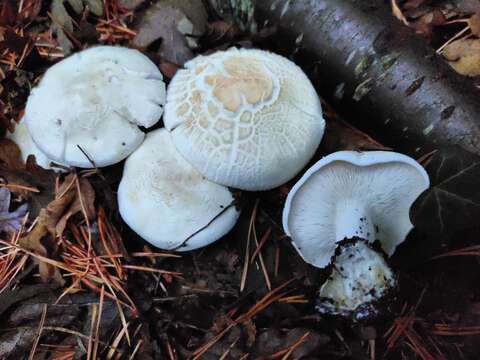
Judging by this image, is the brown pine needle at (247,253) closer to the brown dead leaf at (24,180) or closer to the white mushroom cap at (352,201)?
the white mushroom cap at (352,201)

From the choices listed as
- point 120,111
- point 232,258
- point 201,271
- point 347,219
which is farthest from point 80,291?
point 347,219

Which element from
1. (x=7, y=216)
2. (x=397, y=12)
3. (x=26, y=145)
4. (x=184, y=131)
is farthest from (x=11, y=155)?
(x=397, y=12)

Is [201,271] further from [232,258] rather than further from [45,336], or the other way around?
[45,336]

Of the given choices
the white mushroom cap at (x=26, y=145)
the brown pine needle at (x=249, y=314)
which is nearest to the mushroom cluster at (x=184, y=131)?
the white mushroom cap at (x=26, y=145)

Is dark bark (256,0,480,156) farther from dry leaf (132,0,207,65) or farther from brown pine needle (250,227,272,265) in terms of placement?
brown pine needle (250,227,272,265)

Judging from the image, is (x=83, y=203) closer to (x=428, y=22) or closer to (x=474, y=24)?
(x=428, y=22)

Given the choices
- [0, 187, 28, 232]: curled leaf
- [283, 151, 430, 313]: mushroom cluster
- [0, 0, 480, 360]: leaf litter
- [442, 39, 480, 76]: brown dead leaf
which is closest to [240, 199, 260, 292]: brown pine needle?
[0, 0, 480, 360]: leaf litter
